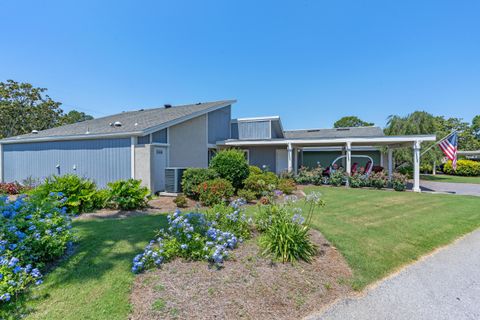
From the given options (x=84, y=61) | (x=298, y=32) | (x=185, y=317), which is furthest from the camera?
(x=84, y=61)

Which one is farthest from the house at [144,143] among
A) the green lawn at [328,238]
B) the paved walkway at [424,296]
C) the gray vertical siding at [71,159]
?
the paved walkway at [424,296]

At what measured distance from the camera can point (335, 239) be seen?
4816mm

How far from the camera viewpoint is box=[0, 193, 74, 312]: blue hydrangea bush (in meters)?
2.65

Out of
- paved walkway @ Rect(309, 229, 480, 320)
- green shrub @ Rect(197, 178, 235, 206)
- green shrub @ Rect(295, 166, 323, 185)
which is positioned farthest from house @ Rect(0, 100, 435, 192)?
paved walkway @ Rect(309, 229, 480, 320)

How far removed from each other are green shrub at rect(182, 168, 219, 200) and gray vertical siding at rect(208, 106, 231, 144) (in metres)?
5.72

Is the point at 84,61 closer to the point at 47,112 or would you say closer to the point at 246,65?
the point at 246,65

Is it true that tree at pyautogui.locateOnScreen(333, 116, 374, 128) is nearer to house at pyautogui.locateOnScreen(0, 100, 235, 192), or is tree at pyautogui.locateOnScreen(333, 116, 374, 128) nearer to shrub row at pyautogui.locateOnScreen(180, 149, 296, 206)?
house at pyautogui.locateOnScreen(0, 100, 235, 192)

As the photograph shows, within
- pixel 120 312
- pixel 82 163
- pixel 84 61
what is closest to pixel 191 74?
pixel 84 61

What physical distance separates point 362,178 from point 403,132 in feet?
37.5

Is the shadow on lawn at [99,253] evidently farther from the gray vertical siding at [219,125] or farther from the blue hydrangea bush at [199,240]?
the gray vertical siding at [219,125]

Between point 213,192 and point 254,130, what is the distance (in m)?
10.1

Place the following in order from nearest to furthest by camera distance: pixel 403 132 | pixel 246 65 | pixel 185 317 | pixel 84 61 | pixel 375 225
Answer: pixel 185 317 < pixel 375 225 < pixel 84 61 < pixel 246 65 < pixel 403 132

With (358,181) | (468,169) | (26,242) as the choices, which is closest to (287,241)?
(26,242)

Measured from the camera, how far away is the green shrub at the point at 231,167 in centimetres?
972
